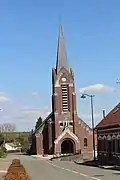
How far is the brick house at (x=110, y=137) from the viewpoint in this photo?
182 feet

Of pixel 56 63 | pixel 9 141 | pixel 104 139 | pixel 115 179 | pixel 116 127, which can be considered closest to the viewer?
pixel 115 179

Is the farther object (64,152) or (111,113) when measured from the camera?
(64,152)

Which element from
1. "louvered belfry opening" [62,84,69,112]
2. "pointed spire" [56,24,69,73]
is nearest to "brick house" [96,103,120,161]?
"louvered belfry opening" [62,84,69,112]

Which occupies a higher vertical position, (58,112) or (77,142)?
(58,112)

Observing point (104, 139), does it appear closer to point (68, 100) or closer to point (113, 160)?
point (113, 160)

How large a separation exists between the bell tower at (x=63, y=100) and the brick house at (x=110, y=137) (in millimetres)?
32060

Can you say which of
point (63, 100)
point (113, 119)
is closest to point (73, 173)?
point (113, 119)

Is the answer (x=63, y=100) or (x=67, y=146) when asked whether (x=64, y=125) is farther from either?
(x=63, y=100)

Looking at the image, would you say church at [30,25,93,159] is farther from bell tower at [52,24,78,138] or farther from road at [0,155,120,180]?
road at [0,155,120,180]

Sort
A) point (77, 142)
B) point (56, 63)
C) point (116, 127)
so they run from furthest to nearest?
point (56, 63), point (77, 142), point (116, 127)

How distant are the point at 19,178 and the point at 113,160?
39.0 m

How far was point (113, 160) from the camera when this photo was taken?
56969mm

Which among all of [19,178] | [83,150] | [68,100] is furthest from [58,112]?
[19,178]

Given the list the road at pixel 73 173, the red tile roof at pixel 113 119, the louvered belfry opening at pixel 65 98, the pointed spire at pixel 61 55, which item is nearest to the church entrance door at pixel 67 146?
the louvered belfry opening at pixel 65 98
